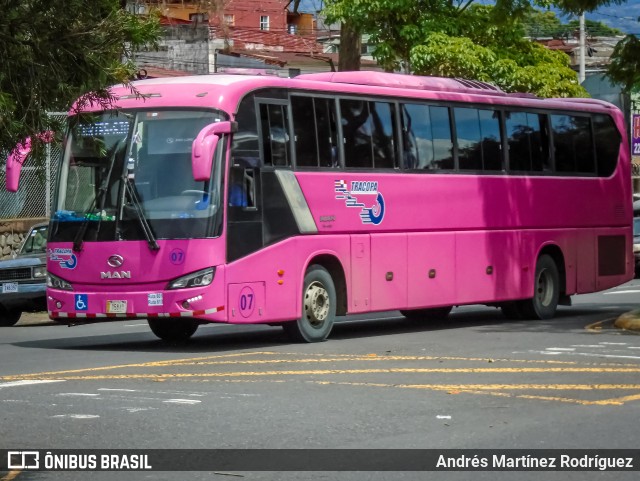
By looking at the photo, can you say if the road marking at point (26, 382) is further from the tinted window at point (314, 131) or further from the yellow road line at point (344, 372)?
the tinted window at point (314, 131)

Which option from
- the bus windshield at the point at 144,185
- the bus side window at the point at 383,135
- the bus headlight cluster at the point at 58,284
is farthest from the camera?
the bus side window at the point at 383,135

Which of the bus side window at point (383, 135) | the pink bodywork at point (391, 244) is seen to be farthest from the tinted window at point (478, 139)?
the bus side window at point (383, 135)

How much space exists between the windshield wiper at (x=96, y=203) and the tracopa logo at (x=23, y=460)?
326 inches

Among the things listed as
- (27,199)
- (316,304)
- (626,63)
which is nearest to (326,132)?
(316,304)

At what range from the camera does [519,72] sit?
35.3 metres

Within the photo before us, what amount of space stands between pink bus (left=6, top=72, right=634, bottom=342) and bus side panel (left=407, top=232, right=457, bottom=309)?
0.09 feet

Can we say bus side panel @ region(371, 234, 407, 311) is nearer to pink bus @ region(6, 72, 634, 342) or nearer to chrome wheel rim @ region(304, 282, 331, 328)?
pink bus @ region(6, 72, 634, 342)

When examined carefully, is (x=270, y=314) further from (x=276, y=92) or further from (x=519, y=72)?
(x=519, y=72)

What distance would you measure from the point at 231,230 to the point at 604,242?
9.76 metres

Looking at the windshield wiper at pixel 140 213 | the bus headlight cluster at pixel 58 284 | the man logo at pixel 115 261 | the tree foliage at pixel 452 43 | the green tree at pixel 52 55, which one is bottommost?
the bus headlight cluster at pixel 58 284

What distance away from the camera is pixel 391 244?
19.9m

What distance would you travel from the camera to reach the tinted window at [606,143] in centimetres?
2495

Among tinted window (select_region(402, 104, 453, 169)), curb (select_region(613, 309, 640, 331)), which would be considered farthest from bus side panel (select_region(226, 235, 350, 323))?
curb (select_region(613, 309, 640, 331))

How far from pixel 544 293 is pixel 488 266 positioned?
208cm
